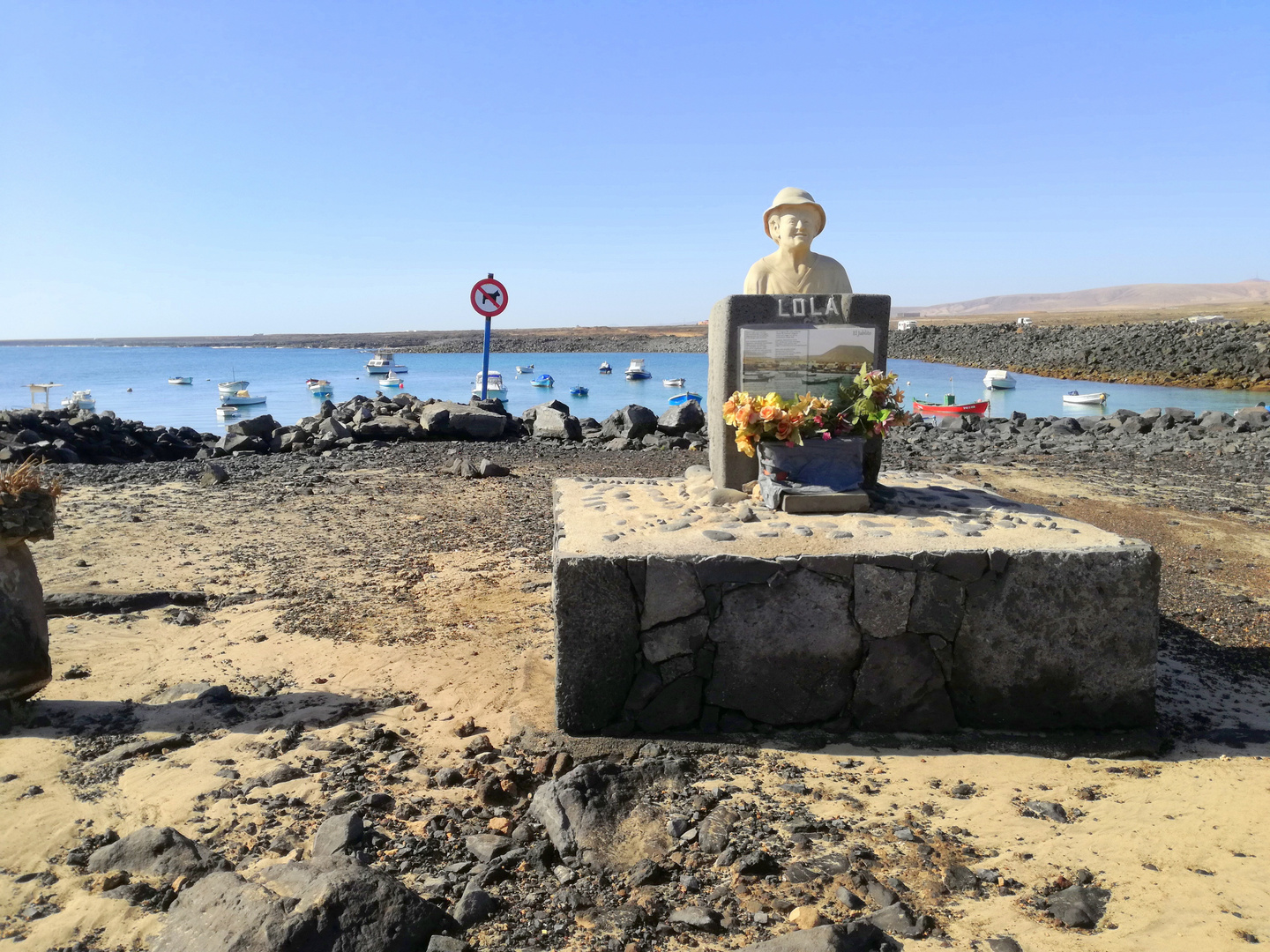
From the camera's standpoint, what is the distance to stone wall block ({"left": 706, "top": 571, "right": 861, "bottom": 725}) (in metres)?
4.48

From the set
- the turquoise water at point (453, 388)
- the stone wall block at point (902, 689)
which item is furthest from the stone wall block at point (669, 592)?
the turquoise water at point (453, 388)

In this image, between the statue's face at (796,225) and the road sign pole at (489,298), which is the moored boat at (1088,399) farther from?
the statue's face at (796,225)

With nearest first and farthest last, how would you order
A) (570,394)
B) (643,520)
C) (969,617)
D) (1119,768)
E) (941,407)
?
(1119,768)
(969,617)
(643,520)
(941,407)
(570,394)

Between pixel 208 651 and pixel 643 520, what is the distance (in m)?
2.95

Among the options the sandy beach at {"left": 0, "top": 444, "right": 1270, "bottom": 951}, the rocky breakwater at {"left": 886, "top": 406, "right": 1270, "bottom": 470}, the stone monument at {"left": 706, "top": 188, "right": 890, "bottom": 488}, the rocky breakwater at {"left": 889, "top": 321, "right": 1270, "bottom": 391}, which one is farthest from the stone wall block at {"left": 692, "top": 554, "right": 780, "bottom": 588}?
the rocky breakwater at {"left": 889, "top": 321, "right": 1270, "bottom": 391}

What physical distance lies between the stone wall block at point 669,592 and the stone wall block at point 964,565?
4.10ft

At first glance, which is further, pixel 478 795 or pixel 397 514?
pixel 397 514

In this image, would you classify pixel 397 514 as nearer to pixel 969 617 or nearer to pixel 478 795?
pixel 478 795

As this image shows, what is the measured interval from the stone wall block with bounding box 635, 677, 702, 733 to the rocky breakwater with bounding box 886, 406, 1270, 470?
9.60 m

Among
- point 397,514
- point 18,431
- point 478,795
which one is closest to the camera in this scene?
point 478,795

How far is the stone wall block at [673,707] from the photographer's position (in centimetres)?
452

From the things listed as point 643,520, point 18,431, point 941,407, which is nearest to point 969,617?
point 643,520

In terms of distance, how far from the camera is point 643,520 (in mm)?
5395

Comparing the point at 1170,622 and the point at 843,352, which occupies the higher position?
the point at 843,352
